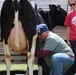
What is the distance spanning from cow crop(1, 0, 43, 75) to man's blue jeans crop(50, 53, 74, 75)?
2.36 feet

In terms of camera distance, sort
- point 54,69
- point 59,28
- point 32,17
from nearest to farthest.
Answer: point 54,69 → point 32,17 → point 59,28

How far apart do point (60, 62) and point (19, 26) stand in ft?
3.67

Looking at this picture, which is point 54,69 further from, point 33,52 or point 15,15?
point 15,15

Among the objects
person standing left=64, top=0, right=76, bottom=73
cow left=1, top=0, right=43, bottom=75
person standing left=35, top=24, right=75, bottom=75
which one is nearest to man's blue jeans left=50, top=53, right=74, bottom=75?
person standing left=35, top=24, right=75, bottom=75

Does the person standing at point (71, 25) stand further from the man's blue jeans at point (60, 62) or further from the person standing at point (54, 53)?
the man's blue jeans at point (60, 62)

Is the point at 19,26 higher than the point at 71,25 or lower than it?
higher

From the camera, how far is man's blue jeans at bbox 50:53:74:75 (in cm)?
713

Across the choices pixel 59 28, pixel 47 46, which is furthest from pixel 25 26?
pixel 59 28

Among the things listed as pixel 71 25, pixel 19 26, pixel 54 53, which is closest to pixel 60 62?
pixel 54 53

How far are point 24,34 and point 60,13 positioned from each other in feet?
5.84

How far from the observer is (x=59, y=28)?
9.07 m

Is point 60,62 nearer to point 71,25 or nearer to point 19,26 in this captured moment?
point 19,26

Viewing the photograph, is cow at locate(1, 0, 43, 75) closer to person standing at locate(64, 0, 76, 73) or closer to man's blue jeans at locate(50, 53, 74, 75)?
man's blue jeans at locate(50, 53, 74, 75)

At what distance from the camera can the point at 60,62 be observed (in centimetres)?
716
